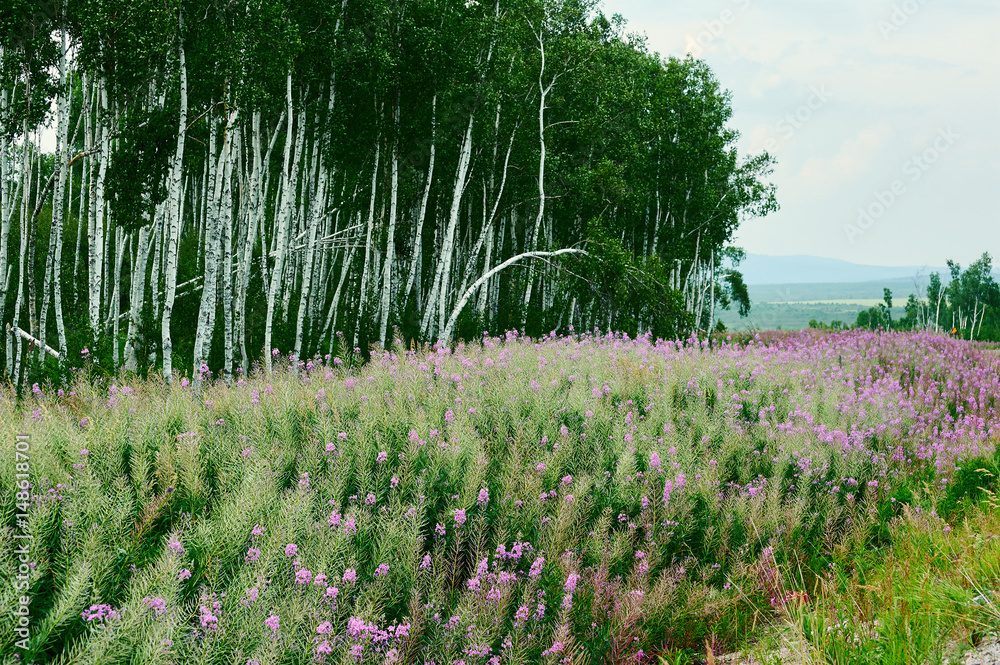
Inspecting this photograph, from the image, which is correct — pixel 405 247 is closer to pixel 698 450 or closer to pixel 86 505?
pixel 698 450

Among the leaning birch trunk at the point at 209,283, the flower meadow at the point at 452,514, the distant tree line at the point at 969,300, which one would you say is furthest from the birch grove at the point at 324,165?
the distant tree line at the point at 969,300

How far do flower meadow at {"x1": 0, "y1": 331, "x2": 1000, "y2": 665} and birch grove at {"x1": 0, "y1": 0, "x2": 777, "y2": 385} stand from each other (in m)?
3.87

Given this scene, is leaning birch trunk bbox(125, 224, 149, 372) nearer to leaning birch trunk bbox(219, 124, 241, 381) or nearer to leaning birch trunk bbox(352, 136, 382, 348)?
leaning birch trunk bbox(219, 124, 241, 381)

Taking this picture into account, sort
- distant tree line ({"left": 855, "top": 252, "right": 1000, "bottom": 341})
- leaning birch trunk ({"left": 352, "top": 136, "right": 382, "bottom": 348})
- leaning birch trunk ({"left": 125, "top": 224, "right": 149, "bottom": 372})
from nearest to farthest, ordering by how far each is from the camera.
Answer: leaning birch trunk ({"left": 125, "top": 224, "right": 149, "bottom": 372}) < leaning birch trunk ({"left": 352, "top": 136, "right": 382, "bottom": 348}) < distant tree line ({"left": 855, "top": 252, "right": 1000, "bottom": 341})

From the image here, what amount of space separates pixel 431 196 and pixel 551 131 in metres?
4.06

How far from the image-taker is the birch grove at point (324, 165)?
9.19 meters

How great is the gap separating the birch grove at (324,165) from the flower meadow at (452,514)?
3869 millimetres

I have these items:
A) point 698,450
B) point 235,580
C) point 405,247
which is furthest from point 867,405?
point 405,247

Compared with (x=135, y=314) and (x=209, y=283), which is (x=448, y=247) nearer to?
(x=209, y=283)

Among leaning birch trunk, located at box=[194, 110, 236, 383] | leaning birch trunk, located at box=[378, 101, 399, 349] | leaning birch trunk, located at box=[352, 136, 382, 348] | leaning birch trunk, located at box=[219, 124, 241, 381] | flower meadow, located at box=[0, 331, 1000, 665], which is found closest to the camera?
flower meadow, located at box=[0, 331, 1000, 665]

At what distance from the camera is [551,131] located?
1736 centimetres

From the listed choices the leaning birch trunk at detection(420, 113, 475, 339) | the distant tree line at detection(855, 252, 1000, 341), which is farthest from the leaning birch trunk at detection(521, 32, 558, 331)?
the distant tree line at detection(855, 252, 1000, 341)

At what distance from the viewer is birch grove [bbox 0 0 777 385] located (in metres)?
9.19

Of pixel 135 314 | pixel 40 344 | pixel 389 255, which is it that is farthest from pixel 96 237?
pixel 389 255
